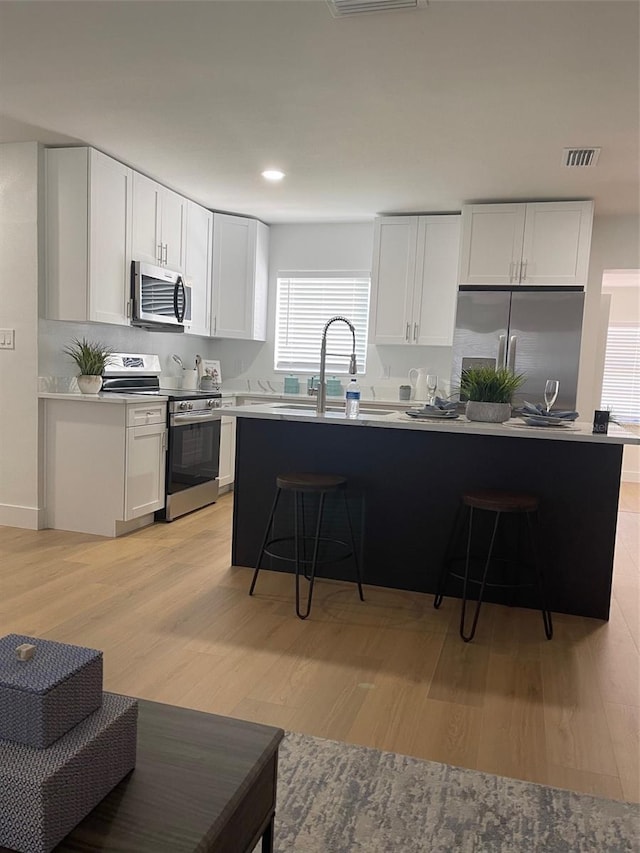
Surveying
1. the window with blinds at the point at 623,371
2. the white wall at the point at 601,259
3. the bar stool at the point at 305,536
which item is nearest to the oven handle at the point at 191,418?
the bar stool at the point at 305,536

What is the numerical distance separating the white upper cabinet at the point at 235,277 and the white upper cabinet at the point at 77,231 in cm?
167

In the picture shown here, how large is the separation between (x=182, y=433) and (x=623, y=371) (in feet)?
19.4

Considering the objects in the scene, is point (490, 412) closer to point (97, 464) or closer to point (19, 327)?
point (97, 464)

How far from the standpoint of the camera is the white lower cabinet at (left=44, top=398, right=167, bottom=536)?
414 cm

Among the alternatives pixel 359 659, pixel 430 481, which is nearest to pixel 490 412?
pixel 430 481

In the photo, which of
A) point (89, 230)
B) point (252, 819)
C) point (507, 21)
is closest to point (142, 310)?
point (89, 230)

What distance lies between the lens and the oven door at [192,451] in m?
4.64

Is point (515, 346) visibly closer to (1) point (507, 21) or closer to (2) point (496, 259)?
(2) point (496, 259)

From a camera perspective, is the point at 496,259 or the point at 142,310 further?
the point at 496,259

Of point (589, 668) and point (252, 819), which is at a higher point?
point (252, 819)

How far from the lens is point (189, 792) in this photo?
1.01 metres

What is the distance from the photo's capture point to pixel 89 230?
4145mm

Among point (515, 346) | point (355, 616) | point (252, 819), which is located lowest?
point (355, 616)

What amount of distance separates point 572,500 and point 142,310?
125 inches
